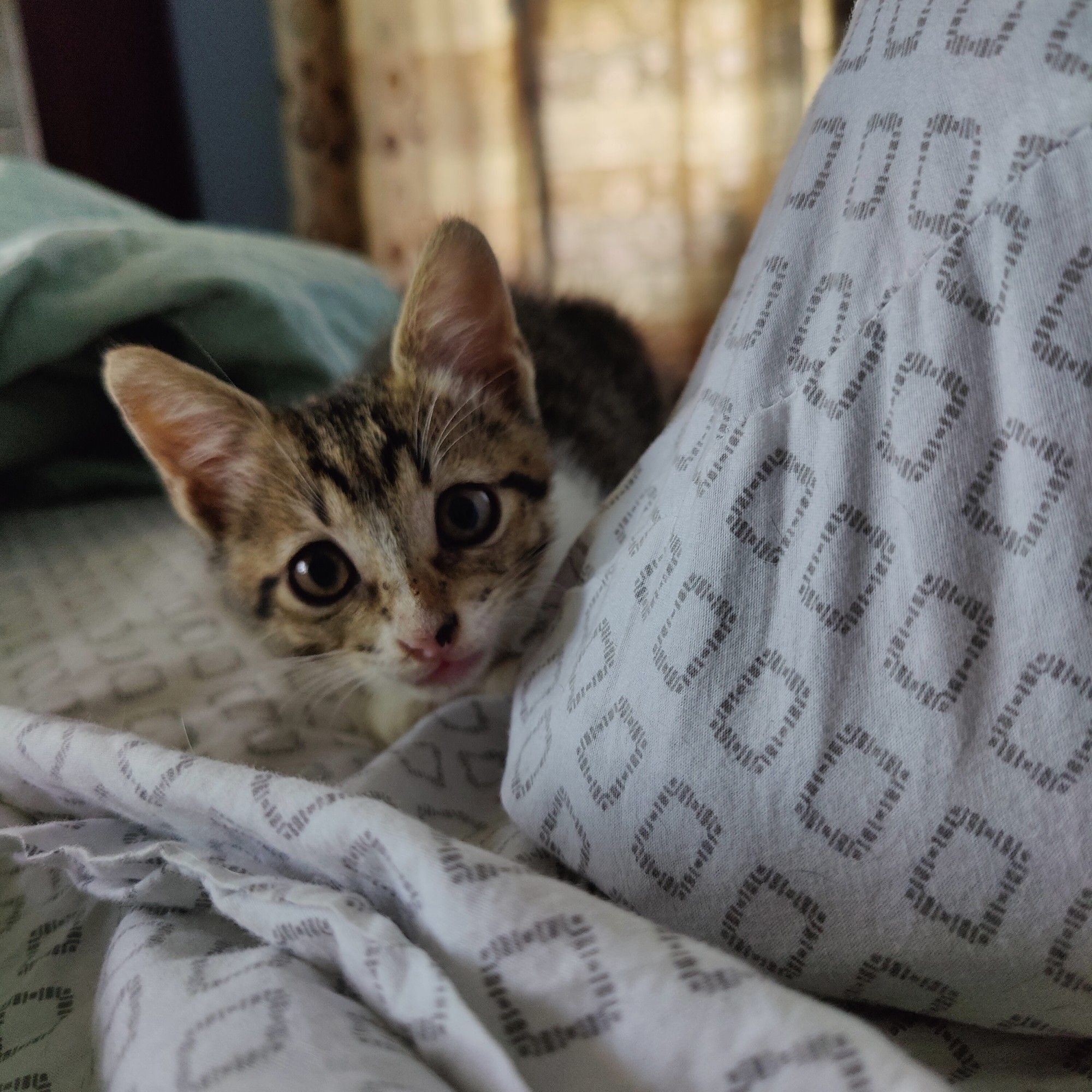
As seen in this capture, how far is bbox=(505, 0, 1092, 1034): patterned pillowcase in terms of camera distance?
0.42 m

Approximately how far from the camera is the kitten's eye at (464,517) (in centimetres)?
83

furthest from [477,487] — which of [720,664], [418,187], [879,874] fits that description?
Result: [418,187]

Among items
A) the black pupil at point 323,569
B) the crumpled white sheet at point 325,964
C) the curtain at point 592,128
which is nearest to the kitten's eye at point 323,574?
the black pupil at point 323,569

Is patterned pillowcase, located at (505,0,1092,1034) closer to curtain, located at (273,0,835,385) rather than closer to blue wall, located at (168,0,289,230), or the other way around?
curtain, located at (273,0,835,385)

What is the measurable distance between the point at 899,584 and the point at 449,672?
0.44 m

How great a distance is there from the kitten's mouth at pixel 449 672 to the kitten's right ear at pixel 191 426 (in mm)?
281

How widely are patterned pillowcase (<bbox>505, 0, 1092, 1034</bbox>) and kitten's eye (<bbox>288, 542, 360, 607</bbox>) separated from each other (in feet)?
1.21

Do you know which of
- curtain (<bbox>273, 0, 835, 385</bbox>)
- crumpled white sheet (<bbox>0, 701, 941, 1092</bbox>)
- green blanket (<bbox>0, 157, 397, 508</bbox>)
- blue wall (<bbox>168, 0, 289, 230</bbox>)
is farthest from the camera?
blue wall (<bbox>168, 0, 289, 230</bbox>)

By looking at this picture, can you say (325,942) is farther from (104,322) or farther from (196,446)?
(104,322)

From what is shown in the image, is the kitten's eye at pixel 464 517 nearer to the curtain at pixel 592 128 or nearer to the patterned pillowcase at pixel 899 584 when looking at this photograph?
the patterned pillowcase at pixel 899 584

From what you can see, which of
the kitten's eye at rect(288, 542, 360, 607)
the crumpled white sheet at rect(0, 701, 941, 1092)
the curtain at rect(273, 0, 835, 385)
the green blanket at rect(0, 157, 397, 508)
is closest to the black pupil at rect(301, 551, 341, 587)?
the kitten's eye at rect(288, 542, 360, 607)

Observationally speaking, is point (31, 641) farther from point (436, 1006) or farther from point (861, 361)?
point (861, 361)

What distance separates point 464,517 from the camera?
839 millimetres

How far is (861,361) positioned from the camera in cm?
47
